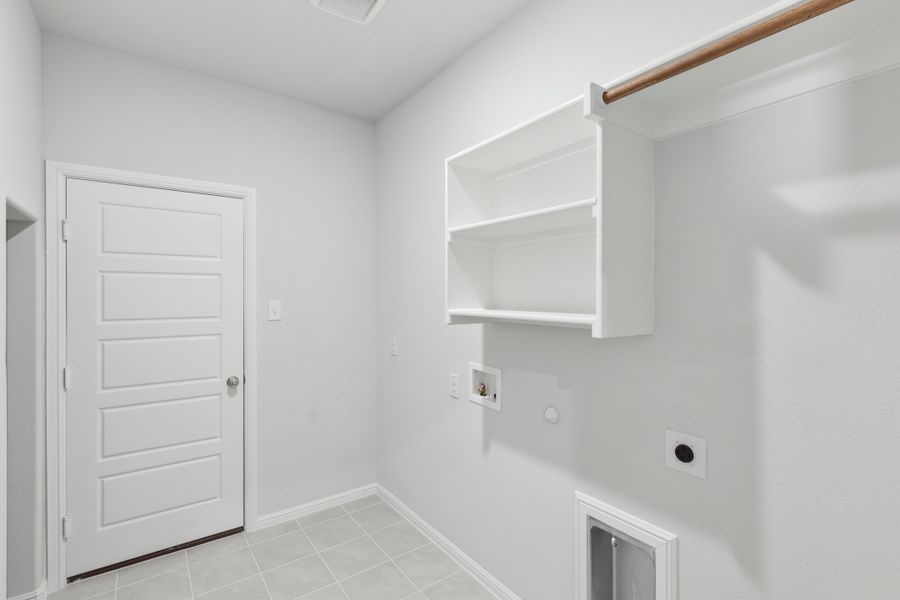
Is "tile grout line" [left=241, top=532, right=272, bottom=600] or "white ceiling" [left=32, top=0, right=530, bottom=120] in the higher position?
"white ceiling" [left=32, top=0, right=530, bottom=120]

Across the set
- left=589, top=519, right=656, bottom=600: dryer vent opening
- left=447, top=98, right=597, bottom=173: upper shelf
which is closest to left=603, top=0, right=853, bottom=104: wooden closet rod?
left=447, top=98, right=597, bottom=173: upper shelf

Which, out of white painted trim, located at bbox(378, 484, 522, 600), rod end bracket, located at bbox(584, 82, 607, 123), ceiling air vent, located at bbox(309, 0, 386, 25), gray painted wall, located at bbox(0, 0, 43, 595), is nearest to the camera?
rod end bracket, located at bbox(584, 82, 607, 123)

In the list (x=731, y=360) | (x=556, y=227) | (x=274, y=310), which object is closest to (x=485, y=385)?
(x=556, y=227)

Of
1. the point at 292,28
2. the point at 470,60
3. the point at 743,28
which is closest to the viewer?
the point at 743,28

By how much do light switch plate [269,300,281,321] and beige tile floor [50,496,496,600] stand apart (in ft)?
4.10

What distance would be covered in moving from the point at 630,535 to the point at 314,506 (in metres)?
2.07

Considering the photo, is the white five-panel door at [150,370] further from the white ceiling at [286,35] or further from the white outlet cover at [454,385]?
the white outlet cover at [454,385]

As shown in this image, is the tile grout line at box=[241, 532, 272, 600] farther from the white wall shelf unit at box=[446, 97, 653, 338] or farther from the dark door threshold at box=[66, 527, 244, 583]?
the white wall shelf unit at box=[446, 97, 653, 338]

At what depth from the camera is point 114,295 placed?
2201 millimetres

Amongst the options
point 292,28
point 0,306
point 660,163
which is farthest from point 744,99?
point 0,306

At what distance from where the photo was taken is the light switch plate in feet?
8.65

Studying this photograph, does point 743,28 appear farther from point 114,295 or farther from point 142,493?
point 142,493

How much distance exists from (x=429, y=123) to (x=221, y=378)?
187 centimetres

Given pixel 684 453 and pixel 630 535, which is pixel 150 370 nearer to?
pixel 630 535
